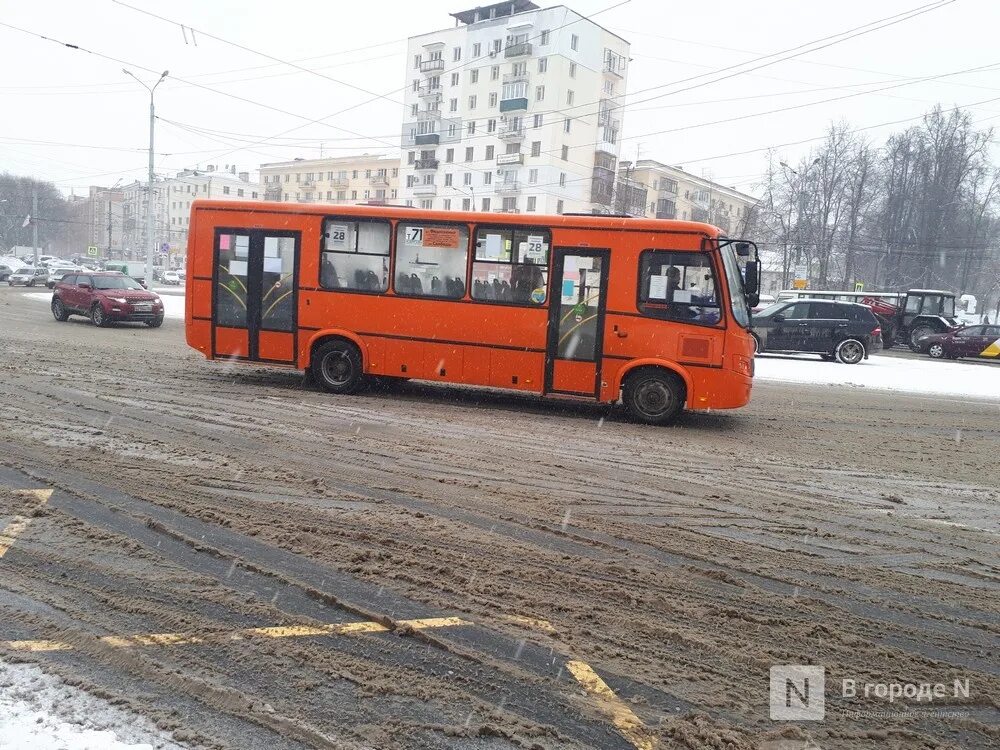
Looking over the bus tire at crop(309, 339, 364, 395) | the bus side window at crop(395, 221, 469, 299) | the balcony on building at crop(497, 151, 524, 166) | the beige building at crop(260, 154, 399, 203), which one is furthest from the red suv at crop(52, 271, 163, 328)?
the beige building at crop(260, 154, 399, 203)

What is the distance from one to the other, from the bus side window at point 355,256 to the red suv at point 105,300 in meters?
13.9

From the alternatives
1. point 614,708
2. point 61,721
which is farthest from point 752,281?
point 61,721

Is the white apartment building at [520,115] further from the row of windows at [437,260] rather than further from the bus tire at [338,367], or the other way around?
the bus tire at [338,367]

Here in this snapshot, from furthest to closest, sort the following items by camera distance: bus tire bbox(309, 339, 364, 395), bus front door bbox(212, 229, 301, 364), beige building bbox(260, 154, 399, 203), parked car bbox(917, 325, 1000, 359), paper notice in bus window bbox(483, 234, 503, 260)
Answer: beige building bbox(260, 154, 399, 203) < parked car bbox(917, 325, 1000, 359) < bus front door bbox(212, 229, 301, 364) < bus tire bbox(309, 339, 364, 395) < paper notice in bus window bbox(483, 234, 503, 260)

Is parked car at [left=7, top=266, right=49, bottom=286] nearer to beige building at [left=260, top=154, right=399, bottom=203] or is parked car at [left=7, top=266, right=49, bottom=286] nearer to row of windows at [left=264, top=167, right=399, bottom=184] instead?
beige building at [left=260, top=154, right=399, bottom=203]

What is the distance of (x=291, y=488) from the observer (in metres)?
6.14

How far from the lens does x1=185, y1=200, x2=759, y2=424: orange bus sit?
32.7ft

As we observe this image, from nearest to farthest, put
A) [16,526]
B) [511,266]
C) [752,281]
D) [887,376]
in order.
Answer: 1. [16,526]
2. [752,281]
3. [511,266]
4. [887,376]

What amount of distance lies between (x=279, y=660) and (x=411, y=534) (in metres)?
1.80

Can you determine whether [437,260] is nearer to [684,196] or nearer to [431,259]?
[431,259]

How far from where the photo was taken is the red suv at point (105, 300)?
880 inches

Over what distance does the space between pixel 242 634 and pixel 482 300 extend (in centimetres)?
763

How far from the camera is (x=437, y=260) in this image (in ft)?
36.3

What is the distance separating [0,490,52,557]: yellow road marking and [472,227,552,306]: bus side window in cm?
648
